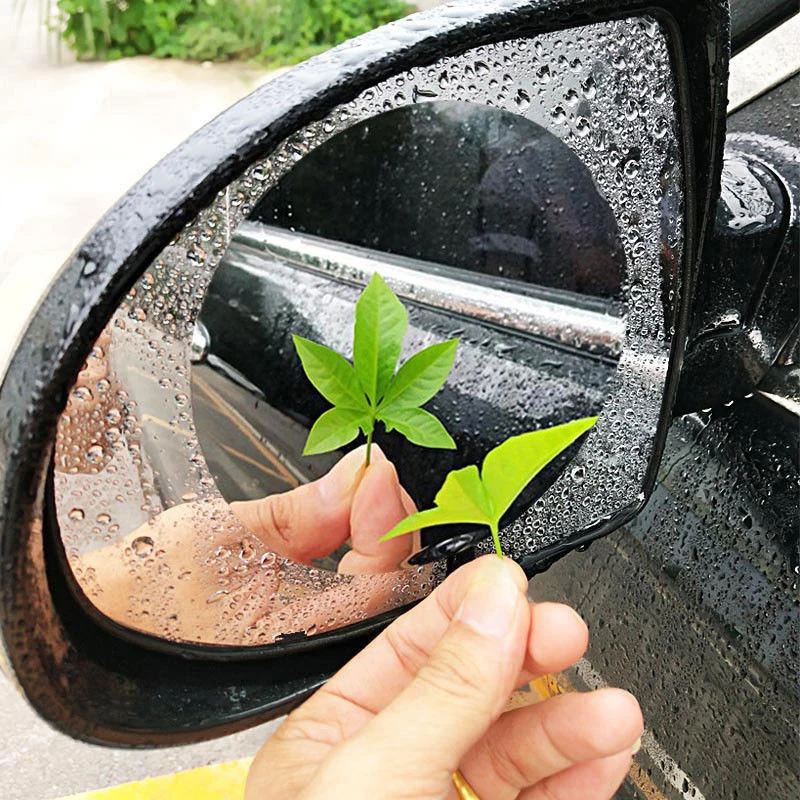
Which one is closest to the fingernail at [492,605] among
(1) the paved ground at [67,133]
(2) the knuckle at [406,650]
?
(2) the knuckle at [406,650]

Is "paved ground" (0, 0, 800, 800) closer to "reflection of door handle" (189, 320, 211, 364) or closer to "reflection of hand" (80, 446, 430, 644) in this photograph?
"reflection of hand" (80, 446, 430, 644)

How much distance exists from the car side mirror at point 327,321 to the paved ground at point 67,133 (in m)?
1.34

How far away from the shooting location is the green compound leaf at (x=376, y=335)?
0.67 meters

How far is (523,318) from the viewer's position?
0.92 metres

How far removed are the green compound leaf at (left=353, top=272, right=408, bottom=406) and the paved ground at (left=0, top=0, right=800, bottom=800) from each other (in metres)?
1.48

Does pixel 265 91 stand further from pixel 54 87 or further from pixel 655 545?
pixel 54 87

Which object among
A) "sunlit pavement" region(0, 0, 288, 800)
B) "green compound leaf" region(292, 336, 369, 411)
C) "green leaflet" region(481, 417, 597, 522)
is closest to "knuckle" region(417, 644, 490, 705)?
"green leaflet" region(481, 417, 597, 522)

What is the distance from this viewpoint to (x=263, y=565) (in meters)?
0.74

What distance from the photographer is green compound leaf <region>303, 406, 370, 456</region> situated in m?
0.70

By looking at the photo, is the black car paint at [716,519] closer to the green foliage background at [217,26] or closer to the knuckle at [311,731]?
the knuckle at [311,731]

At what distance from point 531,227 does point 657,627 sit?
0.49 m

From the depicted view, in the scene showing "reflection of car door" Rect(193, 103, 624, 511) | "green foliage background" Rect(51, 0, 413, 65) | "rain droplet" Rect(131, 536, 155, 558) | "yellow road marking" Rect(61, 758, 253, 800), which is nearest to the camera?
"rain droplet" Rect(131, 536, 155, 558)

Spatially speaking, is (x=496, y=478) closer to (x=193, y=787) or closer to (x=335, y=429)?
(x=335, y=429)

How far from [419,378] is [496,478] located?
123 millimetres
